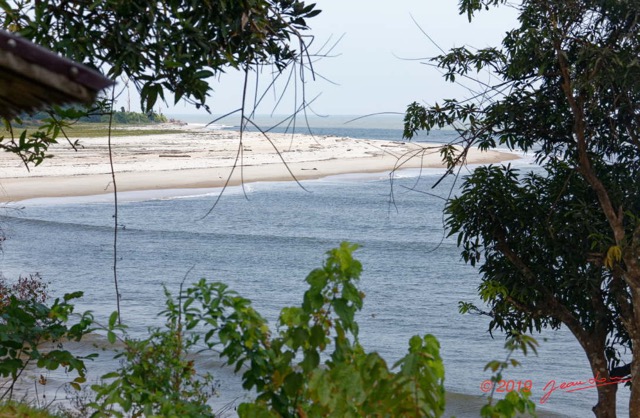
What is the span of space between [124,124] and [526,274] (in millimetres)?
102778

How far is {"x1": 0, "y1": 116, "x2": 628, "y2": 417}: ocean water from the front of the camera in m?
14.9

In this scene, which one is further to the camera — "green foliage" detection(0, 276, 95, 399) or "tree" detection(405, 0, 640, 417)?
"tree" detection(405, 0, 640, 417)

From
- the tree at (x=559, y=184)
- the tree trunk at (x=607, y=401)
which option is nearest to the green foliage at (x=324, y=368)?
the tree at (x=559, y=184)

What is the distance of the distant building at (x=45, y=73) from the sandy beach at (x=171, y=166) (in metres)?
25.3

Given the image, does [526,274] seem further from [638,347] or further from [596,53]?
[596,53]

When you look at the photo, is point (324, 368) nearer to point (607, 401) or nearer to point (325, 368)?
point (325, 368)

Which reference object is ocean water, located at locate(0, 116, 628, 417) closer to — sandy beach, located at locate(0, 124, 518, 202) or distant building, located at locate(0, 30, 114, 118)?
sandy beach, located at locate(0, 124, 518, 202)

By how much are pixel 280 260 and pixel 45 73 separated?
A: 22.5 m

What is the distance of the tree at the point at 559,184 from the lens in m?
7.43

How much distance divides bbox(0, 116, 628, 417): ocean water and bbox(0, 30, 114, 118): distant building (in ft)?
20.6

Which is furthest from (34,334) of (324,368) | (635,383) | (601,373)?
(601,373)

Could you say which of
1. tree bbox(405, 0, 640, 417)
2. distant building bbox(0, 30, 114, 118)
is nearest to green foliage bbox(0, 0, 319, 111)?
distant building bbox(0, 30, 114, 118)

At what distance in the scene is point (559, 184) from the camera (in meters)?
8.08

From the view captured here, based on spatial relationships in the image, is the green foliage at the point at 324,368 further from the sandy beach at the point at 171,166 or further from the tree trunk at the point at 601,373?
the sandy beach at the point at 171,166
